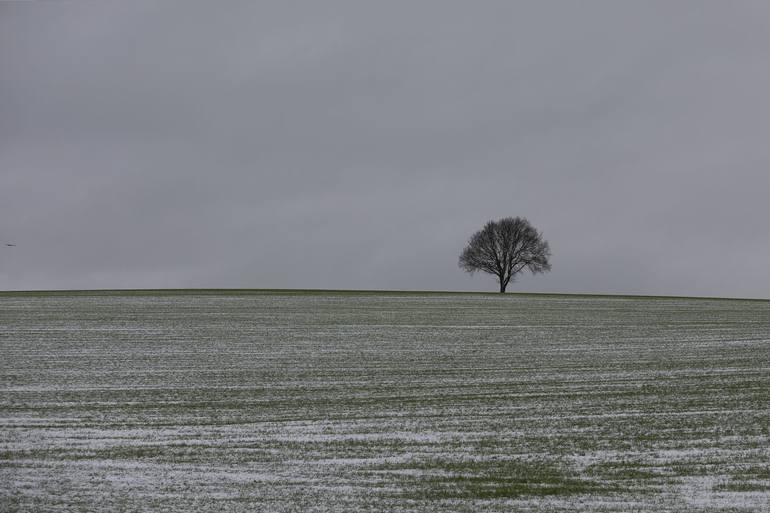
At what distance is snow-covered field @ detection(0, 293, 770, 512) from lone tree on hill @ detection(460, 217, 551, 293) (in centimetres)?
4171

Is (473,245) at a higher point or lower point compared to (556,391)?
higher

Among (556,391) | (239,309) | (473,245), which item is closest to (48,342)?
(239,309)

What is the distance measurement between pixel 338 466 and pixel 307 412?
4720 mm

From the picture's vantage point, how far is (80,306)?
149 feet

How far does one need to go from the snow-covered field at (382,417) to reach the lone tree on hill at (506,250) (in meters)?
41.7

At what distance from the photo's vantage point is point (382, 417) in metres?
18.9

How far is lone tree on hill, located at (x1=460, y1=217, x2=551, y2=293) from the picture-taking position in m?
79.7

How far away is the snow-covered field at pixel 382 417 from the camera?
1358 centimetres

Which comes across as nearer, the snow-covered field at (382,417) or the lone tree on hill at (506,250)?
the snow-covered field at (382,417)

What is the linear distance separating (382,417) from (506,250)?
205 ft

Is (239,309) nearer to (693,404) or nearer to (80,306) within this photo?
(80,306)

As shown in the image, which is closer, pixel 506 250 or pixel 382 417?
pixel 382 417

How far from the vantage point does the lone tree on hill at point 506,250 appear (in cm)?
7969

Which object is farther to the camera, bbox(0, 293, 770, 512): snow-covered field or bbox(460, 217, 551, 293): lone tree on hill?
bbox(460, 217, 551, 293): lone tree on hill
